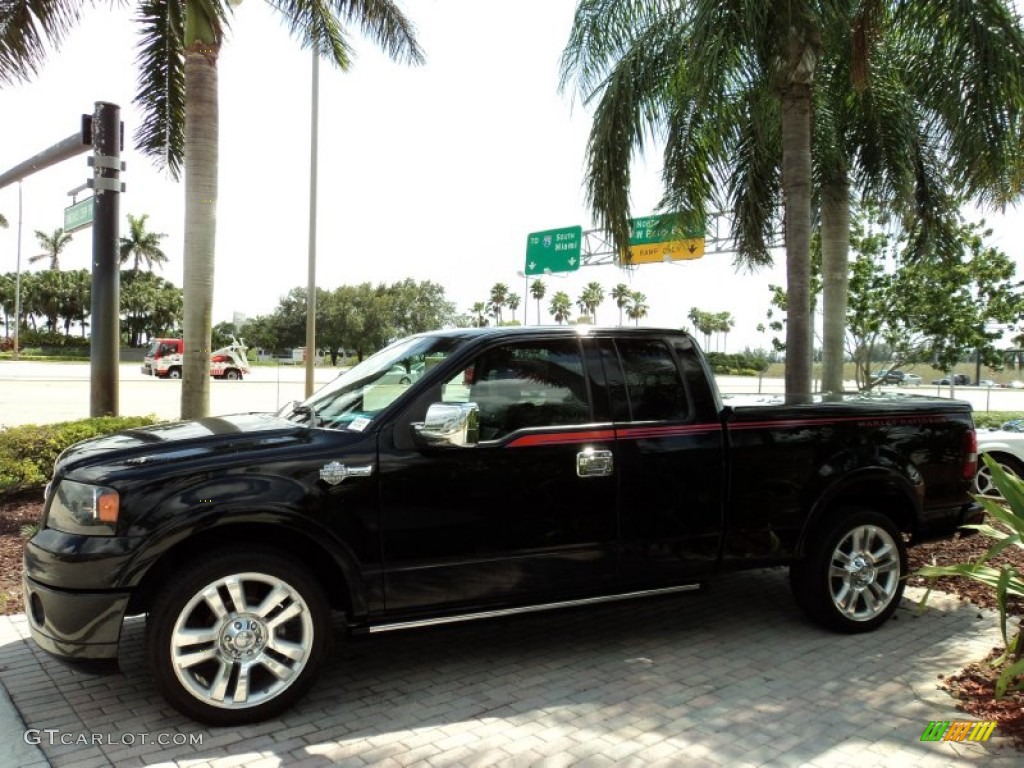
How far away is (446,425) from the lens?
373 cm

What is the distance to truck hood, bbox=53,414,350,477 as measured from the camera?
3.55 meters

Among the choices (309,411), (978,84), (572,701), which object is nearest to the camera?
(572,701)

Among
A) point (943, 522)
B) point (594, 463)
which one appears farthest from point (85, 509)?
point (943, 522)

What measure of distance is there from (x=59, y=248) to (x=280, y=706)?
289ft

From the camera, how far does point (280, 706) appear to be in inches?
140

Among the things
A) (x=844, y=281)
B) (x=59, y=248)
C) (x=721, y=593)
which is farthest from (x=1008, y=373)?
(x=59, y=248)

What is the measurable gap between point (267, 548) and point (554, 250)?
2420cm

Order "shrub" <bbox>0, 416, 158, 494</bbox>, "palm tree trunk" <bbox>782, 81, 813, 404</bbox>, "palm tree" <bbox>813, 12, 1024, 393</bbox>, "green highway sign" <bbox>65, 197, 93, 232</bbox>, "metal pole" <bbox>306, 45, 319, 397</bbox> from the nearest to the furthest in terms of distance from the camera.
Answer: "palm tree" <bbox>813, 12, 1024, 393</bbox>
"shrub" <bbox>0, 416, 158, 494</bbox>
"palm tree trunk" <bbox>782, 81, 813, 404</bbox>
"green highway sign" <bbox>65, 197, 93, 232</bbox>
"metal pole" <bbox>306, 45, 319, 397</bbox>

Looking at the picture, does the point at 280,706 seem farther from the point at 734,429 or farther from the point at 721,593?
the point at 721,593

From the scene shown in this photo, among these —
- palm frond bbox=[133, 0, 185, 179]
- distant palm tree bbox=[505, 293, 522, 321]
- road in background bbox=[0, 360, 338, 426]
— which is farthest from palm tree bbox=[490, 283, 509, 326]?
palm frond bbox=[133, 0, 185, 179]

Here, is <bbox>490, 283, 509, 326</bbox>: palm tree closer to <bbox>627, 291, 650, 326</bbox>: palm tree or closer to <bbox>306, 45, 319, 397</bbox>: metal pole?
<bbox>627, 291, 650, 326</bbox>: palm tree

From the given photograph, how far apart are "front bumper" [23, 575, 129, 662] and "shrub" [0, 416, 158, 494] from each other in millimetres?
4564

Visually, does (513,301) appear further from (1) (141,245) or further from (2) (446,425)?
(2) (446,425)

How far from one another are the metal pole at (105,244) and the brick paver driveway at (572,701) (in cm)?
515
